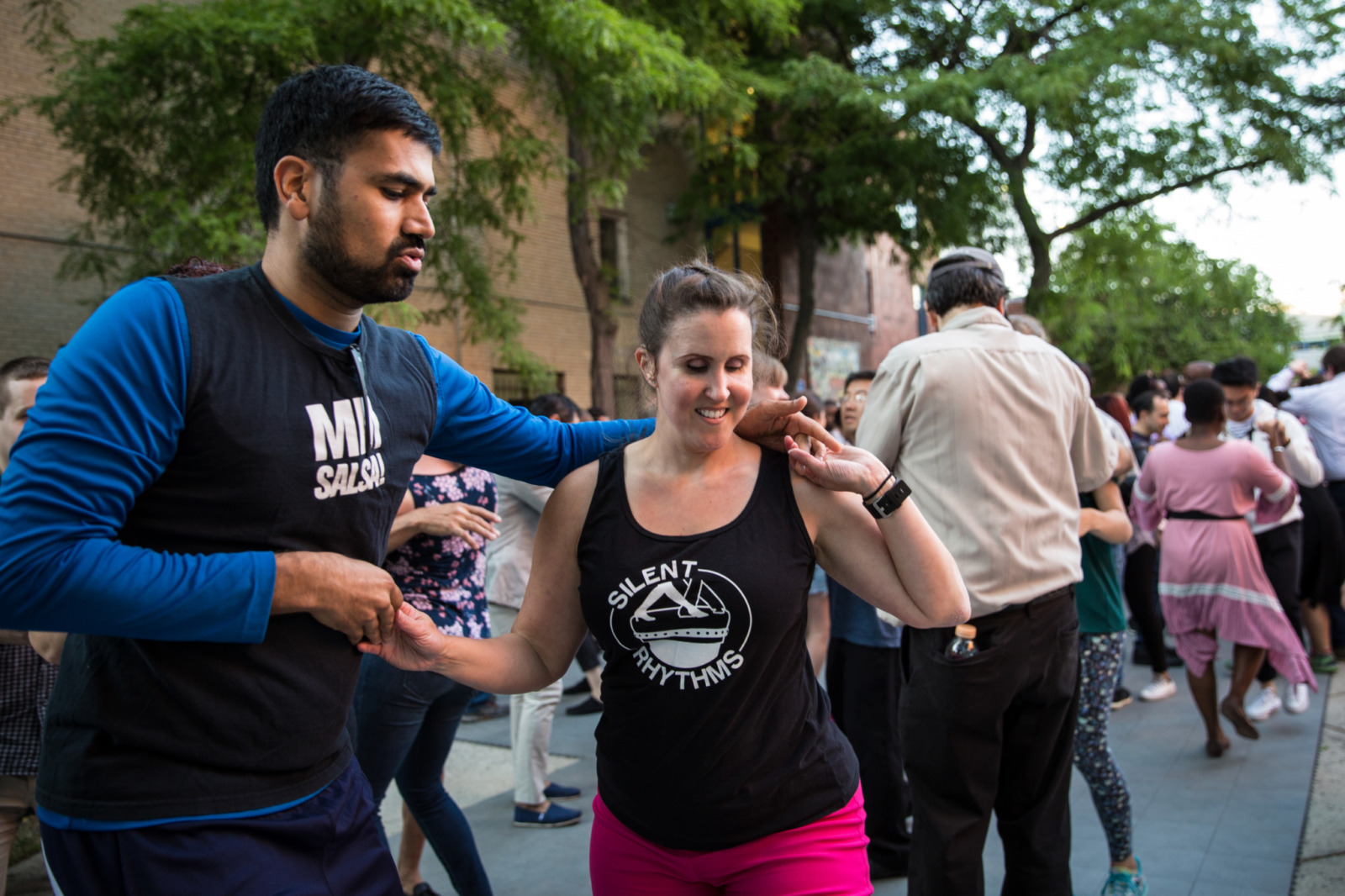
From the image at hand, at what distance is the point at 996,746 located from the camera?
10.1ft

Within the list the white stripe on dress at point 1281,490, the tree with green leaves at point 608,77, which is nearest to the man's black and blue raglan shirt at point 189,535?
the white stripe on dress at point 1281,490

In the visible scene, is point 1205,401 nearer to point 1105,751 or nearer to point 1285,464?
point 1285,464

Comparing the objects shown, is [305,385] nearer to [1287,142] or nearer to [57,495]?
[57,495]

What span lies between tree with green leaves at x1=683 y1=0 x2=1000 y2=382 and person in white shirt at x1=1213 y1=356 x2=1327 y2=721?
1090 centimetres

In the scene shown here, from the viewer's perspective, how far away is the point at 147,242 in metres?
10.1

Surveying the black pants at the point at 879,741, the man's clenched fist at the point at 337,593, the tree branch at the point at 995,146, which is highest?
the tree branch at the point at 995,146

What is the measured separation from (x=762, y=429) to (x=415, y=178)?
2.96ft

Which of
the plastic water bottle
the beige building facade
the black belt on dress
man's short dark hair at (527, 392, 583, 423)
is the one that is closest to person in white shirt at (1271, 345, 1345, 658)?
the black belt on dress

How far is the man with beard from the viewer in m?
1.44

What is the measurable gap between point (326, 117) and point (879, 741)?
11.5 feet

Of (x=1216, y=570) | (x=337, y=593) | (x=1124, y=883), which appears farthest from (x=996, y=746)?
(x=1216, y=570)

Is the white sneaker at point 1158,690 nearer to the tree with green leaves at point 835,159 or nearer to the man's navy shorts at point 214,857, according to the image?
the man's navy shorts at point 214,857

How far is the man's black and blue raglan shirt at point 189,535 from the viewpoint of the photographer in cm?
142

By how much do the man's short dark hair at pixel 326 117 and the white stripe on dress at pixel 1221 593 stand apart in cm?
529
